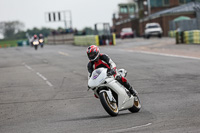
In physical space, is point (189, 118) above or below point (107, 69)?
below

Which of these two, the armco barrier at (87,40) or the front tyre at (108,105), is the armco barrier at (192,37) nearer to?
the armco barrier at (87,40)

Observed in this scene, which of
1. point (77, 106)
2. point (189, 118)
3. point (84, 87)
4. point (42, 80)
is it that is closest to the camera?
point (189, 118)

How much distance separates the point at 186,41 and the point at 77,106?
27049 millimetres

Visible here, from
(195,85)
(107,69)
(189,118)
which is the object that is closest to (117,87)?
(107,69)

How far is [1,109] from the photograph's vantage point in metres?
10.9

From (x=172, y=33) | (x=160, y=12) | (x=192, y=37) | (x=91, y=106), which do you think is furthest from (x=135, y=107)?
(x=160, y=12)

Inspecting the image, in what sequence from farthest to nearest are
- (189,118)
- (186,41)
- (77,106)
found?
(186,41) → (77,106) → (189,118)

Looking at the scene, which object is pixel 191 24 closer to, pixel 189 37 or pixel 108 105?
pixel 189 37

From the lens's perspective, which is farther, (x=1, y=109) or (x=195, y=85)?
(x=195, y=85)

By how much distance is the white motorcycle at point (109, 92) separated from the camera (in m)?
8.41

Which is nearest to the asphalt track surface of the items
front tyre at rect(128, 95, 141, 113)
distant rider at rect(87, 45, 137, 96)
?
front tyre at rect(128, 95, 141, 113)

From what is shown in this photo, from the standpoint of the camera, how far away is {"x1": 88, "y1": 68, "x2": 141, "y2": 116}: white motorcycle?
8414 millimetres

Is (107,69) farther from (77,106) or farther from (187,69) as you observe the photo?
(187,69)

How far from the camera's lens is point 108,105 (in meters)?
8.39
